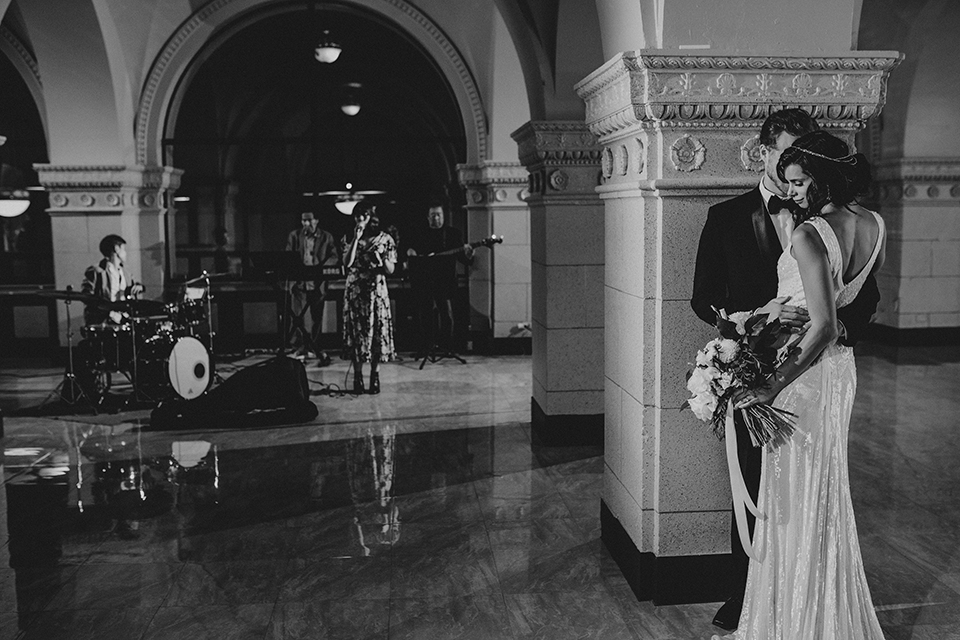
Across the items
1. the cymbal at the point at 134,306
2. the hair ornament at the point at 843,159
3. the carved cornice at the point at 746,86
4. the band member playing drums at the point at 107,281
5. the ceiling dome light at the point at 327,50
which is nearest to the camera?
the hair ornament at the point at 843,159

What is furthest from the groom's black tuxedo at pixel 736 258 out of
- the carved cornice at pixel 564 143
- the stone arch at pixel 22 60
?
the stone arch at pixel 22 60

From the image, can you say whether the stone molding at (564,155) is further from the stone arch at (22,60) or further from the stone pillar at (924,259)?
the stone arch at (22,60)

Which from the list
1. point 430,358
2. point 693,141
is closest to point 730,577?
point 693,141

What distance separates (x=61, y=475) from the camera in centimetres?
619

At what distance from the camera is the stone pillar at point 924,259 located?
38.5 ft

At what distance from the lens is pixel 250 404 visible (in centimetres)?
787

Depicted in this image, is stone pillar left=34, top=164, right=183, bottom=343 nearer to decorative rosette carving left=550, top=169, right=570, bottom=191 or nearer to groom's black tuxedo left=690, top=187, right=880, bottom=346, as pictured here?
decorative rosette carving left=550, top=169, right=570, bottom=191

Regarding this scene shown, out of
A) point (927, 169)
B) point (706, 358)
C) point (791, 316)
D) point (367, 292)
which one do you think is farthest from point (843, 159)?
point (927, 169)

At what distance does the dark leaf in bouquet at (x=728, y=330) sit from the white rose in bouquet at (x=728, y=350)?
0.13 feet

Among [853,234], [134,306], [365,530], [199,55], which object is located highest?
[199,55]

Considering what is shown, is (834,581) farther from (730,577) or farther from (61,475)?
(61,475)

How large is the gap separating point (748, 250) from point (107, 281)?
6815 mm

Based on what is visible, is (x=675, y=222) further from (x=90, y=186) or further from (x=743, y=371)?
(x=90, y=186)

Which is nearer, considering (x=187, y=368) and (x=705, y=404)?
(x=705, y=404)
